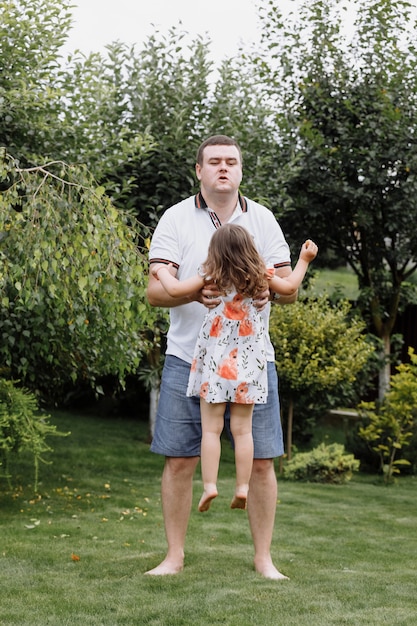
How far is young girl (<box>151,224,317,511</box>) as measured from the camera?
343 cm

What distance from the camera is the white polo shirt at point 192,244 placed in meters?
3.76

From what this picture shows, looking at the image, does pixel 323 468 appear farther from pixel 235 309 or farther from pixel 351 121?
pixel 235 309

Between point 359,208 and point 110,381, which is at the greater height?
point 359,208

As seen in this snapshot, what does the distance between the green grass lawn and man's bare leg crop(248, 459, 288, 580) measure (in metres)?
0.09

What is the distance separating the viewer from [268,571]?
12.8 ft

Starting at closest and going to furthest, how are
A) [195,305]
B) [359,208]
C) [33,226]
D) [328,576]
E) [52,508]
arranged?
[195,305] → [328,576] → [33,226] → [52,508] → [359,208]

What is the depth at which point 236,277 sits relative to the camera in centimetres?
340

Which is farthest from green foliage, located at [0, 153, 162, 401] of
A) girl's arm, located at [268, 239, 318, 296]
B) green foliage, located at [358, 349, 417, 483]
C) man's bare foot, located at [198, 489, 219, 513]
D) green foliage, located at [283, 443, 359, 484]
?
green foliage, located at [358, 349, 417, 483]

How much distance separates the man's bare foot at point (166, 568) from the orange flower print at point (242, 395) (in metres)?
0.89

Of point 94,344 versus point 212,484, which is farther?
point 94,344

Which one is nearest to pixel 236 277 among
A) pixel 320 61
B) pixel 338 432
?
pixel 320 61

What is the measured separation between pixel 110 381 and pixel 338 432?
3.21m

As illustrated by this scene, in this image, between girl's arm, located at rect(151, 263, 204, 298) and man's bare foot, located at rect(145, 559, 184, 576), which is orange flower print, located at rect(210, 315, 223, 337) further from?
man's bare foot, located at rect(145, 559, 184, 576)

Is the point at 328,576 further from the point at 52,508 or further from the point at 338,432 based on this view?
the point at 338,432
